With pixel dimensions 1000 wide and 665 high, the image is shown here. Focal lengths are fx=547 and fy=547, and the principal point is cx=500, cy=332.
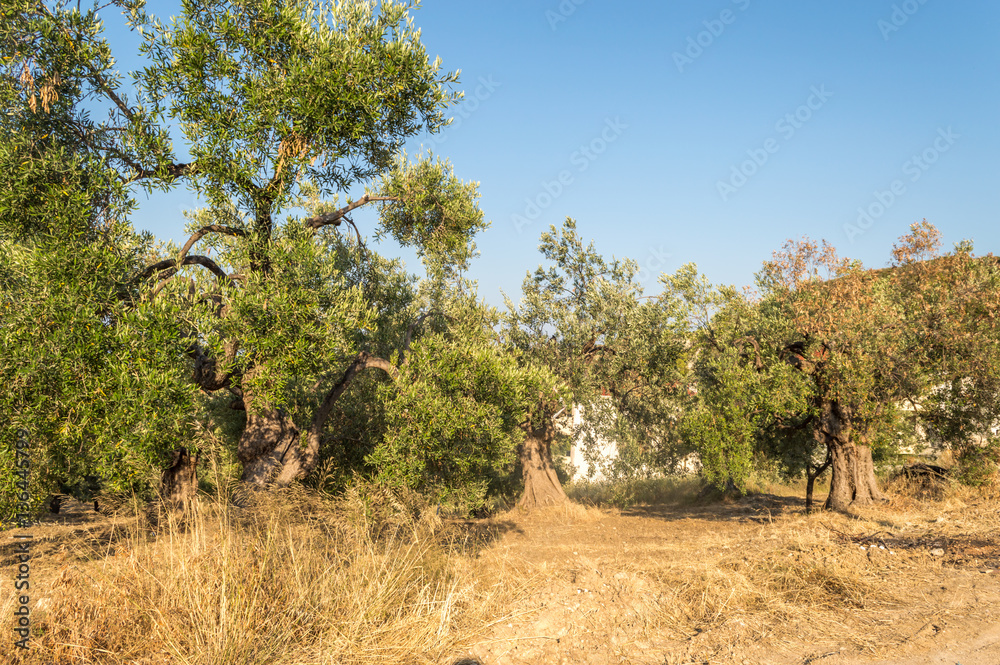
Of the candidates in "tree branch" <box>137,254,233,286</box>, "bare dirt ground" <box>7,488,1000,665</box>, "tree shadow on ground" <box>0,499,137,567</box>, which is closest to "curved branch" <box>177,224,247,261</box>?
"tree branch" <box>137,254,233,286</box>

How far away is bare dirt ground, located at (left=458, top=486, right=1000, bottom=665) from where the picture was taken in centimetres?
630

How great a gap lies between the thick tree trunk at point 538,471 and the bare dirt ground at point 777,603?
957 cm

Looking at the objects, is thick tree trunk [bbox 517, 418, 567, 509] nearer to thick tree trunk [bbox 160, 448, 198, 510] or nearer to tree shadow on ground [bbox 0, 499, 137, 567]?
thick tree trunk [bbox 160, 448, 198, 510]

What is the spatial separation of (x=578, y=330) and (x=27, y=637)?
17463 millimetres

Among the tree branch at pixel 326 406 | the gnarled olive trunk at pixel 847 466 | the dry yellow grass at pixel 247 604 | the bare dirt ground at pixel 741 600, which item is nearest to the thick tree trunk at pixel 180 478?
the bare dirt ground at pixel 741 600

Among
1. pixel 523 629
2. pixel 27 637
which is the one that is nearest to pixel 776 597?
pixel 523 629

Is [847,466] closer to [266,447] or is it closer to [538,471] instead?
[538,471]

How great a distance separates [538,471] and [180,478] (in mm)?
14459

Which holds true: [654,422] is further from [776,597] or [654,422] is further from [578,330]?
[776,597]

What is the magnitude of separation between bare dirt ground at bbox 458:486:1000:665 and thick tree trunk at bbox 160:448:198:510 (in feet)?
22.1

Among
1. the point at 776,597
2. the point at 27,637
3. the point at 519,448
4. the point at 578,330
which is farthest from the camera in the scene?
the point at 519,448

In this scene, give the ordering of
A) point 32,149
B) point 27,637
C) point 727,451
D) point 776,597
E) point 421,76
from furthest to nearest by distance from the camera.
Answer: point 727,451
point 421,76
point 32,149
point 776,597
point 27,637

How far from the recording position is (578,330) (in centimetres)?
2083

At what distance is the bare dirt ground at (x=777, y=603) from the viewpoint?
6.30m
